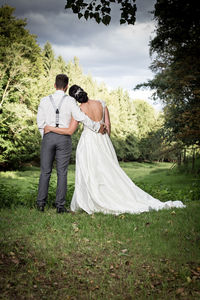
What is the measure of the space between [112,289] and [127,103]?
34819 mm

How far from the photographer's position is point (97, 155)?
5.34 metres

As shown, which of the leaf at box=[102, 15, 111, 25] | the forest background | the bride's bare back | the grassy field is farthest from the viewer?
the forest background

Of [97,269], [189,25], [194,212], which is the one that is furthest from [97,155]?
[189,25]

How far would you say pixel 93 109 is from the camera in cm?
533

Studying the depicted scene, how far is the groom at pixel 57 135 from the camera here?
15.8 ft

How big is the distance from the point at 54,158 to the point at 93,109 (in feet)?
3.92

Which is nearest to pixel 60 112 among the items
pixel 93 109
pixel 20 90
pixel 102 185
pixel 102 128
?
pixel 93 109

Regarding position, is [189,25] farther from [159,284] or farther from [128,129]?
[128,129]

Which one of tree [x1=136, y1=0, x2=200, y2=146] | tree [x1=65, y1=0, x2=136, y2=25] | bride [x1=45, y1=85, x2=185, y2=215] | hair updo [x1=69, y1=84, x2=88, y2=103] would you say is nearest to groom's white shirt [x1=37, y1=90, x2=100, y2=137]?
bride [x1=45, y1=85, x2=185, y2=215]

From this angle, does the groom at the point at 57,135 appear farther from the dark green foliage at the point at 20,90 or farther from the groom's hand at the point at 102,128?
the dark green foliage at the point at 20,90

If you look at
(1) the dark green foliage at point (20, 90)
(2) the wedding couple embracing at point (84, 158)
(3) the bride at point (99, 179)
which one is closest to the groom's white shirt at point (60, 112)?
(2) the wedding couple embracing at point (84, 158)

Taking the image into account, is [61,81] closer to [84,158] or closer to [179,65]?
[84,158]

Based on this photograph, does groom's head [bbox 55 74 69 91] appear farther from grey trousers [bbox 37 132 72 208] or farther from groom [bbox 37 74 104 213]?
grey trousers [bbox 37 132 72 208]

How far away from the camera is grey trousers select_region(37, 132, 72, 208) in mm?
4816
